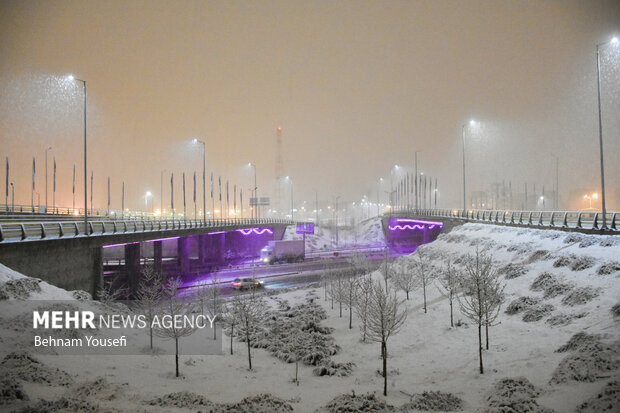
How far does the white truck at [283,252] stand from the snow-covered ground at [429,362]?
34.3 m

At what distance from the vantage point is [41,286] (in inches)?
771

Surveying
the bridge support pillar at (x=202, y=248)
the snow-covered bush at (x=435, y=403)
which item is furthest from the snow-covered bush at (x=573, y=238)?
the bridge support pillar at (x=202, y=248)

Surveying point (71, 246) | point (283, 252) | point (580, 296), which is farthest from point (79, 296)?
point (283, 252)

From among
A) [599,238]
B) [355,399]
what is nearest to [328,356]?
[355,399]

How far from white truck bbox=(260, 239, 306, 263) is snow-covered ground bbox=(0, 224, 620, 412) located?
34307 mm

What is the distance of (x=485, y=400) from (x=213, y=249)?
60344 millimetres

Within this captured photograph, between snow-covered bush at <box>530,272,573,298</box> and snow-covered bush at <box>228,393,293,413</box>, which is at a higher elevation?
snow-covered bush at <box>530,272,573,298</box>

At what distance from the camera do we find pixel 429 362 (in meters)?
18.3

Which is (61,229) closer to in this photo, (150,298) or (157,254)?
(150,298)

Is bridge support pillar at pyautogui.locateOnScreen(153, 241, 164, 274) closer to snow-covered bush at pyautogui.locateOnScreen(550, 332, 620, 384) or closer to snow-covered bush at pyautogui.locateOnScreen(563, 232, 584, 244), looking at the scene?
snow-covered bush at pyautogui.locateOnScreen(563, 232, 584, 244)

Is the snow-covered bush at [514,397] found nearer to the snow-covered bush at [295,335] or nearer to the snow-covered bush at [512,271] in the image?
the snow-covered bush at [295,335]

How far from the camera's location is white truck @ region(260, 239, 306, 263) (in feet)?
199

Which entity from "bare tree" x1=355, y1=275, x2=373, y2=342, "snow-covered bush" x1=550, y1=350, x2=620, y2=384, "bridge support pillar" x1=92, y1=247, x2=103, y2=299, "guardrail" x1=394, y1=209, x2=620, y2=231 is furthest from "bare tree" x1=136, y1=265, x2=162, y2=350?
"guardrail" x1=394, y1=209, x2=620, y2=231

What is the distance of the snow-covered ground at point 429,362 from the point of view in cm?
1281
